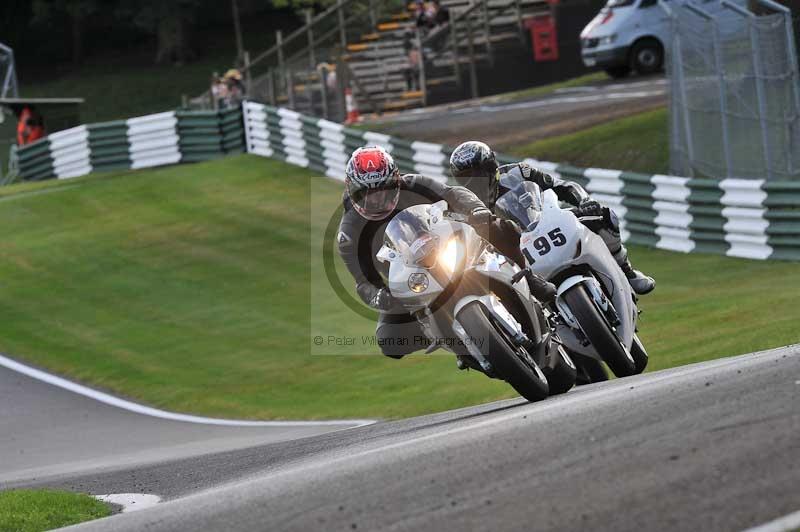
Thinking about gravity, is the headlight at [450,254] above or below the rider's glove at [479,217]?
below

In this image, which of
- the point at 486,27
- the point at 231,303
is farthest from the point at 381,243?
the point at 486,27

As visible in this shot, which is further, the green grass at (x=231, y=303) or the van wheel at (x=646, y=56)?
the van wheel at (x=646, y=56)

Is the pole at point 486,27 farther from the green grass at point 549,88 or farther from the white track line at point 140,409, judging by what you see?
the white track line at point 140,409

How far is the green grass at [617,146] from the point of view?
23.4 m

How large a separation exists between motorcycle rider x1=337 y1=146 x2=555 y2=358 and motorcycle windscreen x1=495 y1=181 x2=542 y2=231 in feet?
1.89

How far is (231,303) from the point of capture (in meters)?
19.4

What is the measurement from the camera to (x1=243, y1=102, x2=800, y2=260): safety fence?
1734cm

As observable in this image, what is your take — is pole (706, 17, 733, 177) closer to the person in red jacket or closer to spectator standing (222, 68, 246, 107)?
spectator standing (222, 68, 246, 107)

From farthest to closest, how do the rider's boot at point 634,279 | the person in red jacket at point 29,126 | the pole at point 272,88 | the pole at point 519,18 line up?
the pole at point 519,18, the person in red jacket at point 29,126, the pole at point 272,88, the rider's boot at point 634,279

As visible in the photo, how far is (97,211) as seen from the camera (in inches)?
1058

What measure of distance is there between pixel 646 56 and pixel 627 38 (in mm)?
771

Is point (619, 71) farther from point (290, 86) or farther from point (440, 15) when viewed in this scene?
point (290, 86)

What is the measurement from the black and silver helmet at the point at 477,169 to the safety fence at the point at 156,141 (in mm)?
20830

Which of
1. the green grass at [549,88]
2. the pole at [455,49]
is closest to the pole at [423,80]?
the pole at [455,49]
